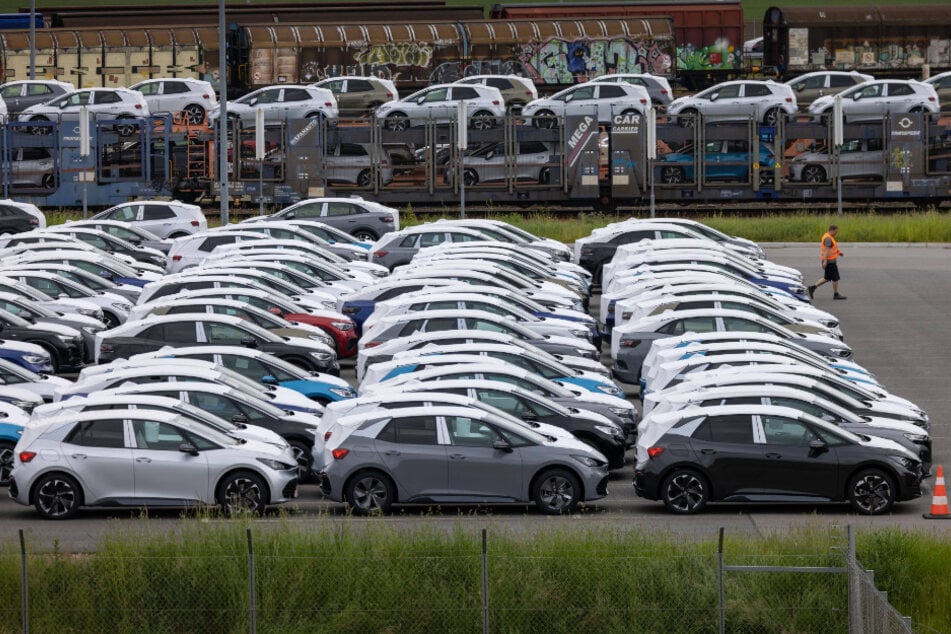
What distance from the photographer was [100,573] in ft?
51.9

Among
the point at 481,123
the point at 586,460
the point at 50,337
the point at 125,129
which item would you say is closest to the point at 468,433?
the point at 586,460

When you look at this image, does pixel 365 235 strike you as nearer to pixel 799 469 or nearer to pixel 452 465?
pixel 452 465

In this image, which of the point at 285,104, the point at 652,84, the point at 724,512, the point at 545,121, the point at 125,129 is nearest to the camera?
the point at 724,512

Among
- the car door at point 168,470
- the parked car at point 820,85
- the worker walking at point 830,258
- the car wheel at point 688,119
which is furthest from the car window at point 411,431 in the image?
the parked car at point 820,85

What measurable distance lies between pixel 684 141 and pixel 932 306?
13.5 meters

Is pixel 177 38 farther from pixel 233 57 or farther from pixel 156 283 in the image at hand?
pixel 156 283

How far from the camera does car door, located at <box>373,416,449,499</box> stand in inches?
770

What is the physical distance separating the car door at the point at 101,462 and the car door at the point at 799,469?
6907 millimetres

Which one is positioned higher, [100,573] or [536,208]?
[536,208]

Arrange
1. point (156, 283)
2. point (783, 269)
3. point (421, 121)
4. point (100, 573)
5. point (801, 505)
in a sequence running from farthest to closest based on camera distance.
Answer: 1. point (421, 121)
2. point (783, 269)
3. point (156, 283)
4. point (801, 505)
5. point (100, 573)

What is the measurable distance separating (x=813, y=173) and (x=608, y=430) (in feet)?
89.3

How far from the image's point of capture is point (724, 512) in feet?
65.3

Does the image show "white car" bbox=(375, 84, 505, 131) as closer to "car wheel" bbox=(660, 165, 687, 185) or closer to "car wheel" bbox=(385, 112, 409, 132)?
"car wheel" bbox=(385, 112, 409, 132)

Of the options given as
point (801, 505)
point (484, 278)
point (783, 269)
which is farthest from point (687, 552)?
point (783, 269)
